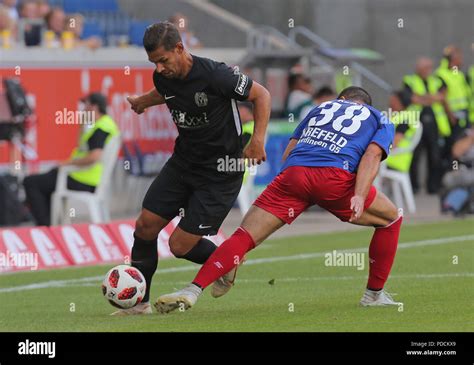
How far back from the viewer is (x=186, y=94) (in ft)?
34.0

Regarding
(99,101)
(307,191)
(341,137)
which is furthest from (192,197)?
(99,101)

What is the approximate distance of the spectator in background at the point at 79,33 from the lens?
22422mm

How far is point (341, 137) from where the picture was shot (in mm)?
10281

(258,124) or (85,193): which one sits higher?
(258,124)

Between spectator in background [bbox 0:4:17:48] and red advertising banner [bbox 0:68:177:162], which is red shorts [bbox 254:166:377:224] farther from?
spectator in background [bbox 0:4:17:48]

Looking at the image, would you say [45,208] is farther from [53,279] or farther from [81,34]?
[81,34]

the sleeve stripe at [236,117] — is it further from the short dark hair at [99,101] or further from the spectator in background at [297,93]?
the spectator in background at [297,93]

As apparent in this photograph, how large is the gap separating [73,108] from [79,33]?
2.56 meters

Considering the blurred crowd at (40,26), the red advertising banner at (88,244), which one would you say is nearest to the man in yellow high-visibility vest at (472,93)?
the blurred crowd at (40,26)

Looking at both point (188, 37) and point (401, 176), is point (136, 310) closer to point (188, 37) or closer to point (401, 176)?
point (401, 176)

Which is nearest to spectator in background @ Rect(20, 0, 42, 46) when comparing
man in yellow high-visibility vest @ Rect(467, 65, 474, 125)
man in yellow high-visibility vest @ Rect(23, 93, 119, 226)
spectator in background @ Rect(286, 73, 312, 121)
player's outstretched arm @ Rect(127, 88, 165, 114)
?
spectator in background @ Rect(286, 73, 312, 121)
